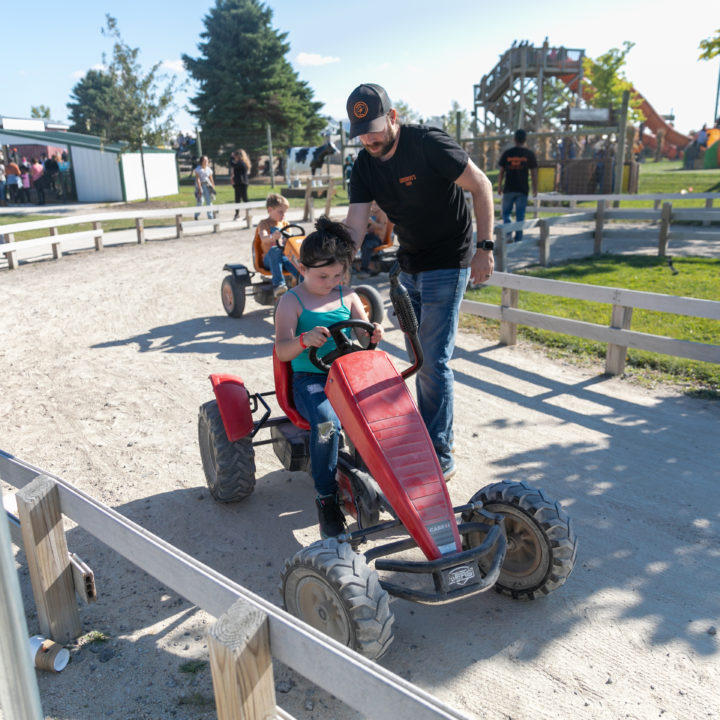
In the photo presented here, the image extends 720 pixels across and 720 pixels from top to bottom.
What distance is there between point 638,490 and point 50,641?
3291mm

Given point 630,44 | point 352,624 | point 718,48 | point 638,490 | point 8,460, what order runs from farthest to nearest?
point 630,44
point 718,48
point 638,490
point 8,460
point 352,624

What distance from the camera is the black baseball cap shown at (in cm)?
347

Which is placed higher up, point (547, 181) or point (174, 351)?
point (547, 181)

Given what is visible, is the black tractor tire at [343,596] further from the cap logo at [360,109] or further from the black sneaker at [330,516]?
the cap logo at [360,109]

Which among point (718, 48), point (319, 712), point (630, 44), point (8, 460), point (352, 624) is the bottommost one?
point (319, 712)

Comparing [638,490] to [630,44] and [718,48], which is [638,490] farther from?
[630,44]

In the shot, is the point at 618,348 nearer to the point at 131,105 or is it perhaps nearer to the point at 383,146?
the point at 383,146

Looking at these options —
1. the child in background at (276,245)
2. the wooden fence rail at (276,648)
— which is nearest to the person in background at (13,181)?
the child in background at (276,245)

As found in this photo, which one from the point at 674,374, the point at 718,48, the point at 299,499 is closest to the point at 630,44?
the point at 718,48

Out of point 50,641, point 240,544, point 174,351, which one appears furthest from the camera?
point 174,351

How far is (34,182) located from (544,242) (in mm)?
22320

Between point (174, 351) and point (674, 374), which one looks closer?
point (674, 374)

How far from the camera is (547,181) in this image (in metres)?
20.9

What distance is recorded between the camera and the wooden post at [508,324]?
723 centimetres
